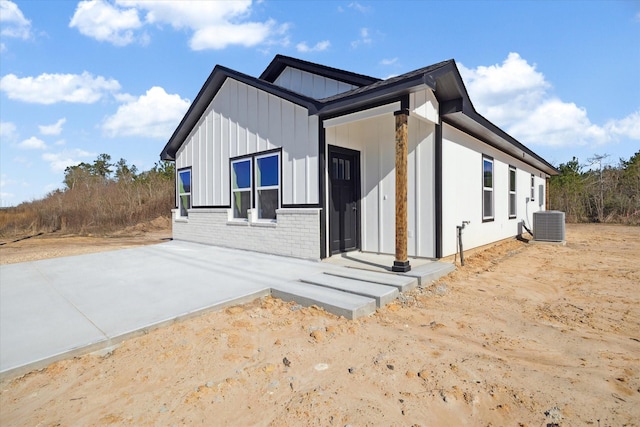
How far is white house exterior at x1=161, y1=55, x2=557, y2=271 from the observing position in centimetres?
575

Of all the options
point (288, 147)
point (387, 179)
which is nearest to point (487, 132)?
point (387, 179)

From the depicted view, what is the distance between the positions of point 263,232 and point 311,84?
459 centimetres

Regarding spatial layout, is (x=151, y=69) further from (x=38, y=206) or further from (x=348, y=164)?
(x=38, y=206)

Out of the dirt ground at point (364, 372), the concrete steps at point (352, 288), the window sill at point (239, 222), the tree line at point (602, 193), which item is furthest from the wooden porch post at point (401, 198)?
the tree line at point (602, 193)

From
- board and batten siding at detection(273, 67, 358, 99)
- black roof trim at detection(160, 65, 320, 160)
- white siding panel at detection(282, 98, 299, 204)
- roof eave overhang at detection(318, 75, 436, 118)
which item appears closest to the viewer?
roof eave overhang at detection(318, 75, 436, 118)

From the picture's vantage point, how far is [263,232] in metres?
7.73

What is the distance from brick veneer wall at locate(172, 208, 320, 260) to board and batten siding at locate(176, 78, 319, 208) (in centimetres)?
32

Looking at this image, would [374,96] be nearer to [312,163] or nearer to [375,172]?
[312,163]

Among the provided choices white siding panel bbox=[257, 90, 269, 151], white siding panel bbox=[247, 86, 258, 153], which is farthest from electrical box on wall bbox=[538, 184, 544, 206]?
white siding panel bbox=[247, 86, 258, 153]

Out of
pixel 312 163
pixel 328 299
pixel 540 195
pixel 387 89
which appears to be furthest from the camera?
pixel 540 195

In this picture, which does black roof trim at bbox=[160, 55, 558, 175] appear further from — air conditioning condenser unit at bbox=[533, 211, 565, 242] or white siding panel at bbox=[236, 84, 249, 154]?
air conditioning condenser unit at bbox=[533, 211, 565, 242]

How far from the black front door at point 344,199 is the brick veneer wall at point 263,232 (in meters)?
0.49

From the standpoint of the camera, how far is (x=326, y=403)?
207 centimetres

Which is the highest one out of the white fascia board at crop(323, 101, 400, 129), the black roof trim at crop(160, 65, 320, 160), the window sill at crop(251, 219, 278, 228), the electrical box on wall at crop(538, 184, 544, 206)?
the black roof trim at crop(160, 65, 320, 160)
